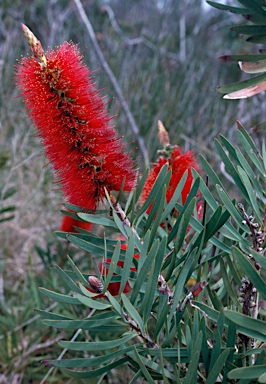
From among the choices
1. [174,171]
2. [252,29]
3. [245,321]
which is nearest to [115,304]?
[245,321]

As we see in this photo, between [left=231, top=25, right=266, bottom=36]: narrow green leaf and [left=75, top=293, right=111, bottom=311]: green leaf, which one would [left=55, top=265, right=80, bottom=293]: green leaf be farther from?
[left=231, top=25, right=266, bottom=36]: narrow green leaf

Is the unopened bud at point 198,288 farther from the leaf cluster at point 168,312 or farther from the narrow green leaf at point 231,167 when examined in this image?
the narrow green leaf at point 231,167

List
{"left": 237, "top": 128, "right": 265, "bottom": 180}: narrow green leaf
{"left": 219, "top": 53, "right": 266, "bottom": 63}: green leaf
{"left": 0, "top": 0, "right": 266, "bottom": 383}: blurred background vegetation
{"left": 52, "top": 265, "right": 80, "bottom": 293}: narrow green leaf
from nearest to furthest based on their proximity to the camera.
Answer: {"left": 52, "top": 265, "right": 80, "bottom": 293}: narrow green leaf → {"left": 237, "top": 128, "right": 265, "bottom": 180}: narrow green leaf → {"left": 219, "top": 53, "right": 266, "bottom": 63}: green leaf → {"left": 0, "top": 0, "right": 266, "bottom": 383}: blurred background vegetation

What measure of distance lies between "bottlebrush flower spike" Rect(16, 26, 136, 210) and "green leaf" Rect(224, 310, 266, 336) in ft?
0.75

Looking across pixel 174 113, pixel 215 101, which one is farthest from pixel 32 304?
pixel 215 101

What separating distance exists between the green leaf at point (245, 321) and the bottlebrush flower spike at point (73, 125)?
23cm

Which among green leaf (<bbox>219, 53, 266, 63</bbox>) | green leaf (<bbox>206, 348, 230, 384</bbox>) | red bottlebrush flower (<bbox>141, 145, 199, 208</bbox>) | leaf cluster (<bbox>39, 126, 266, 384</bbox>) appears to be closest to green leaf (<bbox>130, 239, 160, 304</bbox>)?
leaf cluster (<bbox>39, 126, 266, 384</bbox>)

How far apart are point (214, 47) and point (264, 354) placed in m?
5.31

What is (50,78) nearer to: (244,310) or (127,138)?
(244,310)

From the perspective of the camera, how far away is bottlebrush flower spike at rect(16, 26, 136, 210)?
543 millimetres

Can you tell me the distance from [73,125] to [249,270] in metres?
0.27

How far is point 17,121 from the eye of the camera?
9.36 feet

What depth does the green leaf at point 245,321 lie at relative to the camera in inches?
13.9

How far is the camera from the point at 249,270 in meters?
0.38
